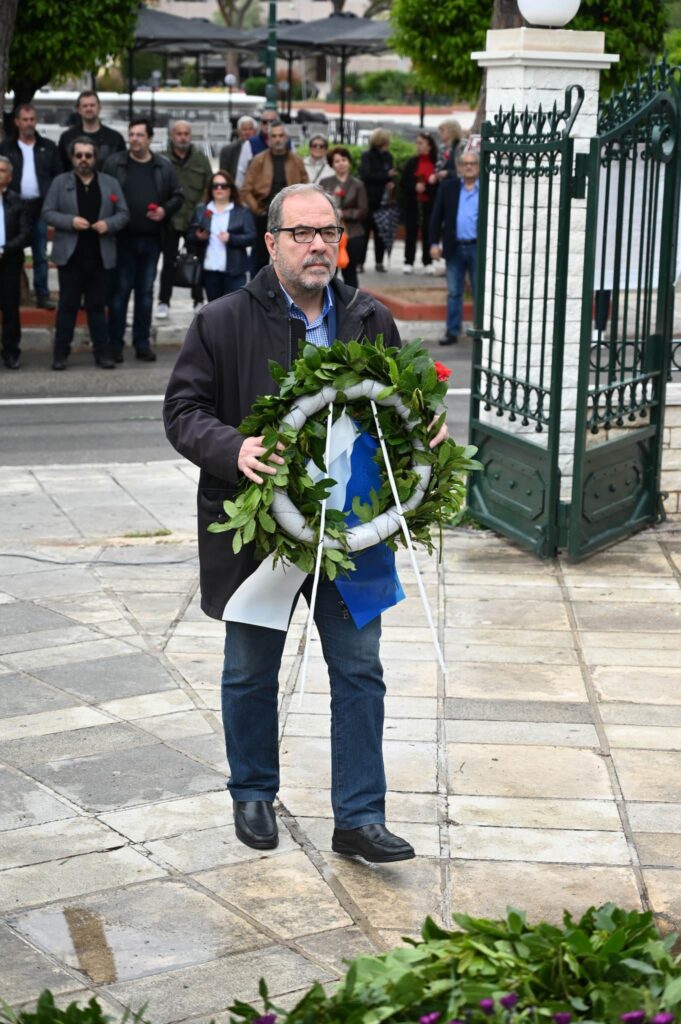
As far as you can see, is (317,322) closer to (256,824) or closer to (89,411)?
(256,824)

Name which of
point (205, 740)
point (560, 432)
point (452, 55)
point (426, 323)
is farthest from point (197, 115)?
point (205, 740)

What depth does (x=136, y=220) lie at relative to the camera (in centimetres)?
1377

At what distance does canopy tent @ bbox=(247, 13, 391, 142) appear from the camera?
32.2 m

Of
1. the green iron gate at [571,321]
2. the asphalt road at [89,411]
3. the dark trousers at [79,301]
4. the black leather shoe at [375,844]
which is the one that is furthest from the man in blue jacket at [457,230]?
the black leather shoe at [375,844]

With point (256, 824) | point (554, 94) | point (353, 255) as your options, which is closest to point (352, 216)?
point (353, 255)

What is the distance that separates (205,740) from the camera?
5707 millimetres

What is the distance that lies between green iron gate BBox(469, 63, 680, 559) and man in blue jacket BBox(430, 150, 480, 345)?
631 cm

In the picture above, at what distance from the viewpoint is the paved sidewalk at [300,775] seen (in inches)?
168

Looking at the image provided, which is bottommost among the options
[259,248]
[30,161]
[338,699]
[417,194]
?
[338,699]

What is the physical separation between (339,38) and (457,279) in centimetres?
1859

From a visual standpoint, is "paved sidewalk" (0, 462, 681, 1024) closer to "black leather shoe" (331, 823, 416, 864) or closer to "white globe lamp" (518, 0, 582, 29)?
"black leather shoe" (331, 823, 416, 864)

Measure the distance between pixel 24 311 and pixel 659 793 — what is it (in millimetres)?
11412

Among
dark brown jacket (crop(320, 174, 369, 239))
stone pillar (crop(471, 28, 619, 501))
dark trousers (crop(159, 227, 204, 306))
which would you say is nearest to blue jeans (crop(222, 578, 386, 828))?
stone pillar (crop(471, 28, 619, 501))

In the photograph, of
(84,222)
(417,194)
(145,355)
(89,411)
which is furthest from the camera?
(417,194)
